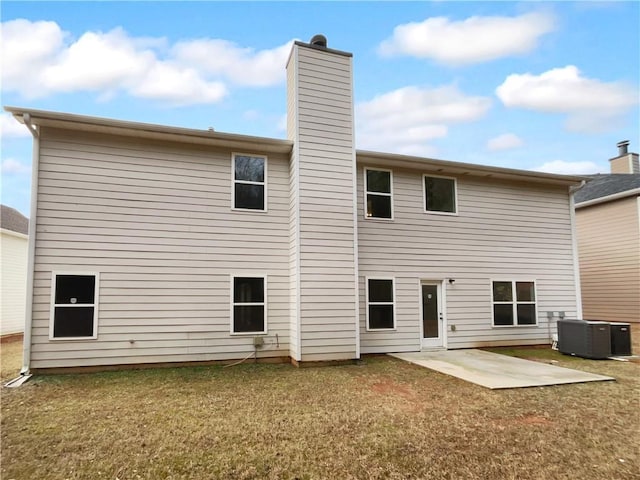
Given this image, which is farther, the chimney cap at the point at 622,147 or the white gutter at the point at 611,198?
the chimney cap at the point at 622,147

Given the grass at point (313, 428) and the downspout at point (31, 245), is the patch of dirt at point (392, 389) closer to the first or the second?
the grass at point (313, 428)

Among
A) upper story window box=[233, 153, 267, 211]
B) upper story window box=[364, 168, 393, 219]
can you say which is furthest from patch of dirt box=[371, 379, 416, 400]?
upper story window box=[233, 153, 267, 211]

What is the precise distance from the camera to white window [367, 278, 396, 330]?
8.82m

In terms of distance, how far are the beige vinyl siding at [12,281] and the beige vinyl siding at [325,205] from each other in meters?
10.7

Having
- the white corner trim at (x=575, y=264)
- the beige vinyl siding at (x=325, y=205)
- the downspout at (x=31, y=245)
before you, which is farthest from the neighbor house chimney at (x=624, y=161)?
the downspout at (x=31, y=245)

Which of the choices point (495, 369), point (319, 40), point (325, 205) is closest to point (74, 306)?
point (325, 205)

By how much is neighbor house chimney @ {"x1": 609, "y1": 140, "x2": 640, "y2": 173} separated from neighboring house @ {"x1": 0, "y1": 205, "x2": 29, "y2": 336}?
24.9 metres

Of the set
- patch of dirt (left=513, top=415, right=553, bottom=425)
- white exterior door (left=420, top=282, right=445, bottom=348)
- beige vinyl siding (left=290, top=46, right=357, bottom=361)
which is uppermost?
beige vinyl siding (left=290, top=46, right=357, bottom=361)

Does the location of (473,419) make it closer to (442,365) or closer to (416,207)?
(442,365)

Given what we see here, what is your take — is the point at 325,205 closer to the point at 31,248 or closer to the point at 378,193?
the point at 378,193

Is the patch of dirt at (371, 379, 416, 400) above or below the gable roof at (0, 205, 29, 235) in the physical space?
below

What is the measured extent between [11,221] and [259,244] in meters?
12.4

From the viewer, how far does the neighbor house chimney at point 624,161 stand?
17297 millimetres

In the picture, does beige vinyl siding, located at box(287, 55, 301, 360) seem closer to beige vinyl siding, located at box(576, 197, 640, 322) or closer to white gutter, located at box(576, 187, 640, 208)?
white gutter, located at box(576, 187, 640, 208)
